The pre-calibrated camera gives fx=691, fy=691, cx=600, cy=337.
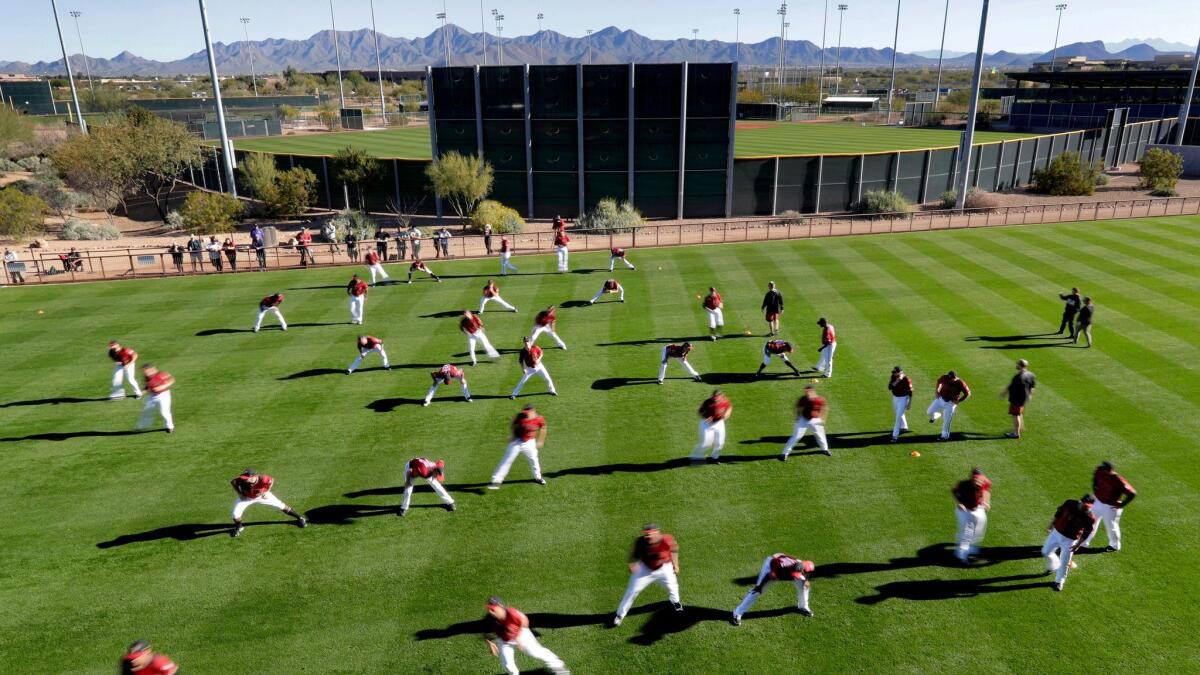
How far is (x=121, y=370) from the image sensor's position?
16391 mm

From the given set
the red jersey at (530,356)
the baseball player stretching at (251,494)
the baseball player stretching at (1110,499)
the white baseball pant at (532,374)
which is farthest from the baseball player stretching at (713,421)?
the baseball player stretching at (251,494)

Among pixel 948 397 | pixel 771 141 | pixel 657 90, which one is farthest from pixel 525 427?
pixel 771 141

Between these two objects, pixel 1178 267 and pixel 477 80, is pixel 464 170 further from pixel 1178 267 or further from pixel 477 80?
pixel 1178 267

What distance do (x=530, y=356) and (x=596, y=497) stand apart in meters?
4.18

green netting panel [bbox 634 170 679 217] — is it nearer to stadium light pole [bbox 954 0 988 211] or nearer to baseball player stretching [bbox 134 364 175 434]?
stadium light pole [bbox 954 0 988 211]

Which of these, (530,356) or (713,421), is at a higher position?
(530,356)

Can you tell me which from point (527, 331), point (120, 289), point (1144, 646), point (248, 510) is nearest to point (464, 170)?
point (120, 289)

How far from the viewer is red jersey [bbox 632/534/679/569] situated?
9.15 meters

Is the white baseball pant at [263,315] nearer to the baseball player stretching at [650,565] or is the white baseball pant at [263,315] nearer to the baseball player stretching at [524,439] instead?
the baseball player stretching at [524,439]

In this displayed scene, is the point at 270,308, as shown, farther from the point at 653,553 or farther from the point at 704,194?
the point at 704,194

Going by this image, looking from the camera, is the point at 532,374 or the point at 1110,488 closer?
the point at 1110,488

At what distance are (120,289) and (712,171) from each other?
1189 inches

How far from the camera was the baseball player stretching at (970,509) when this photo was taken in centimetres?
1001

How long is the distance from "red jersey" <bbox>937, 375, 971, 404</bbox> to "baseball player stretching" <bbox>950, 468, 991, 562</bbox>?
3659 mm
